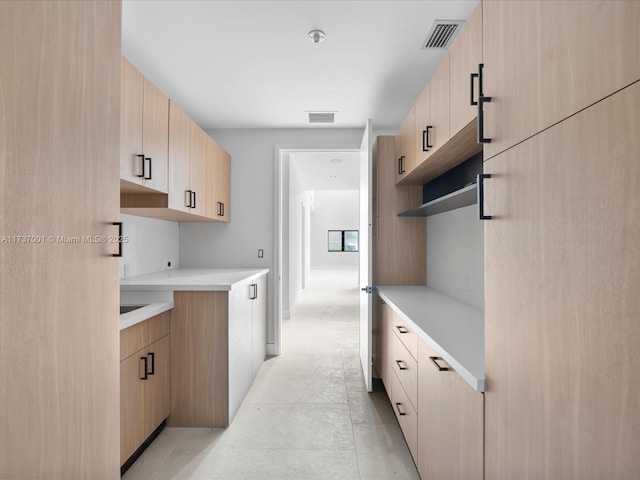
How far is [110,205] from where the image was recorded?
3.96 ft

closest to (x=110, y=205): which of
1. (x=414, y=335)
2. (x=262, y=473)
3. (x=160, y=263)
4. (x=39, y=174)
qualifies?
(x=39, y=174)

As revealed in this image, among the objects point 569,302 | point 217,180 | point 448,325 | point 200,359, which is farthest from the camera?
point 217,180

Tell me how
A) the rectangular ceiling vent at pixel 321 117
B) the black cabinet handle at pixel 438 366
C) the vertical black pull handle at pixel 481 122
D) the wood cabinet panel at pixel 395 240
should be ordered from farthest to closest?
the rectangular ceiling vent at pixel 321 117
the wood cabinet panel at pixel 395 240
the black cabinet handle at pixel 438 366
the vertical black pull handle at pixel 481 122

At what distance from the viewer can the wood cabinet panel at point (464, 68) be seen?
136 centimetres

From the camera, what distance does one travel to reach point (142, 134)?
2.10 m

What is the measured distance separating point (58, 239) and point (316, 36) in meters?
1.89

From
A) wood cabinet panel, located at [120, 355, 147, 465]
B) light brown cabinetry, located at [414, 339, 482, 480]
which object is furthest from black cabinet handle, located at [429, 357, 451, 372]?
wood cabinet panel, located at [120, 355, 147, 465]

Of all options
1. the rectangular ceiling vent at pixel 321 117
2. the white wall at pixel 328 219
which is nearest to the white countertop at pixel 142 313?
the rectangular ceiling vent at pixel 321 117

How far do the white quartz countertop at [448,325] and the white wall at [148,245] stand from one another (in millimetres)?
2065

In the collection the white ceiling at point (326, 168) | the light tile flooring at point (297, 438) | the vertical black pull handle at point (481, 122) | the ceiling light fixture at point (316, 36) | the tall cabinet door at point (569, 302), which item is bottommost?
the light tile flooring at point (297, 438)

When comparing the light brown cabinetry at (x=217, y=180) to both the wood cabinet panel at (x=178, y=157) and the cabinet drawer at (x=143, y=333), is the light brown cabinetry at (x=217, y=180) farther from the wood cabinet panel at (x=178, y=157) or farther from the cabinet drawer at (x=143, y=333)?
the cabinet drawer at (x=143, y=333)

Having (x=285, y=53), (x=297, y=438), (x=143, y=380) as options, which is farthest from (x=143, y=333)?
(x=285, y=53)

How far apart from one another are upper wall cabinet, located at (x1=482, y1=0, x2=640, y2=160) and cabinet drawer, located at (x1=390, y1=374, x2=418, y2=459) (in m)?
1.45

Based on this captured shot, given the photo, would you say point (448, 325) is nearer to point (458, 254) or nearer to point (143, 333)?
point (458, 254)
